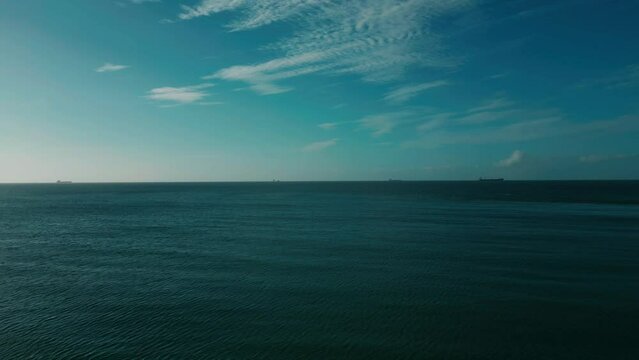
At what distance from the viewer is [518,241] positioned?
54.9 meters

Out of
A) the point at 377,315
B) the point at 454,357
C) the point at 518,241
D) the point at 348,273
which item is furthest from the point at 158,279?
the point at 518,241

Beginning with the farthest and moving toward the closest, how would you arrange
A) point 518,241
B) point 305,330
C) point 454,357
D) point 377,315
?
point 518,241, point 377,315, point 305,330, point 454,357

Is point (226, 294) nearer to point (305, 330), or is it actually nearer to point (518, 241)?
point (305, 330)

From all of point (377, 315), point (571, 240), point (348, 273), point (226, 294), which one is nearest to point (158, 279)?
point (226, 294)

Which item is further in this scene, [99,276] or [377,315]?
[99,276]

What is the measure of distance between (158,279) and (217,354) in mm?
17228

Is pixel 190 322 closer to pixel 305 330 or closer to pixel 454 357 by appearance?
pixel 305 330

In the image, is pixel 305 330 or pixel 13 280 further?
pixel 13 280

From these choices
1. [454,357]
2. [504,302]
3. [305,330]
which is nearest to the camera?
[454,357]

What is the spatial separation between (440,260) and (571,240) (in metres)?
23.9

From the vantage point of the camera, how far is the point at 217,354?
2120 centimetres

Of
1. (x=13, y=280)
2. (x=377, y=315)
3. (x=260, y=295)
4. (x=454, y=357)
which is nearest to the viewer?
(x=454, y=357)

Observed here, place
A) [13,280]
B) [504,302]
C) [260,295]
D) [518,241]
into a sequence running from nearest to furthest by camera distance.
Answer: [504,302]
[260,295]
[13,280]
[518,241]

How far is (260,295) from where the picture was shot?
3105cm
